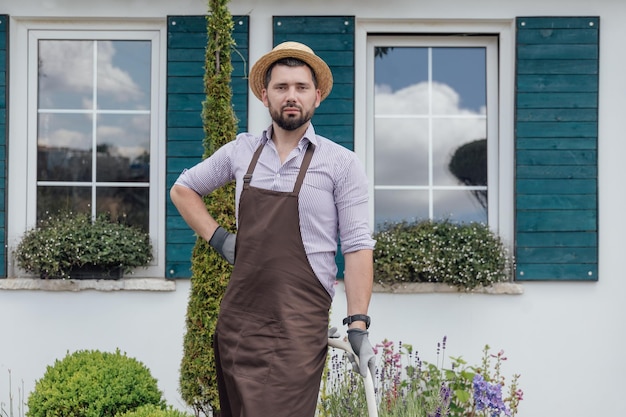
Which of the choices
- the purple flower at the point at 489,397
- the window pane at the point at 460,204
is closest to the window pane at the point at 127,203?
the window pane at the point at 460,204

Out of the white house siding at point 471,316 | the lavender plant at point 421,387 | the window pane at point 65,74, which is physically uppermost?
the window pane at point 65,74

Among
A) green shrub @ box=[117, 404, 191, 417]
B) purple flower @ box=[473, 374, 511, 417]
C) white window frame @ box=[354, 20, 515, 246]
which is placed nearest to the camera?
green shrub @ box=[117, 404, 191, 417]

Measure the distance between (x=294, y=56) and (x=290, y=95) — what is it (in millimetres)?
139

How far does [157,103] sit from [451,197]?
2041mm

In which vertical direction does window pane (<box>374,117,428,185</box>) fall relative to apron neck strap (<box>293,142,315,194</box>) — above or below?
above

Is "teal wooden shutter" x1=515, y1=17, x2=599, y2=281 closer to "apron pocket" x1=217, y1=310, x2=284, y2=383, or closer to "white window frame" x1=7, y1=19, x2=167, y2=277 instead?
"white window frame" x1=7, y1=19, x2=167, y2=277

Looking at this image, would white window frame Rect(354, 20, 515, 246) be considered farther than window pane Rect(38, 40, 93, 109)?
No

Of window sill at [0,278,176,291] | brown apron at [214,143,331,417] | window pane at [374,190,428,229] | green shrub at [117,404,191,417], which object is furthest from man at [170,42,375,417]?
window pane at [374,190,428,229]

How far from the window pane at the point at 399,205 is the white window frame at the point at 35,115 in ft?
4.64

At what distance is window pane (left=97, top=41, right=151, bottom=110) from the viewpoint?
5.05m

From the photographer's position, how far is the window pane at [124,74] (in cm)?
505

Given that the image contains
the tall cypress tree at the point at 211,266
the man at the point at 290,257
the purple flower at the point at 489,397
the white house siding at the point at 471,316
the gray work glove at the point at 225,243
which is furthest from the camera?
the white house siding at the point at 471,316

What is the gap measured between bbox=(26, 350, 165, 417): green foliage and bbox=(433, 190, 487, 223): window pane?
220 centimetres

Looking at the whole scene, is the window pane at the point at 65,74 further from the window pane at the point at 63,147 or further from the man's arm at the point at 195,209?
the man's arm at the point at 195,209
